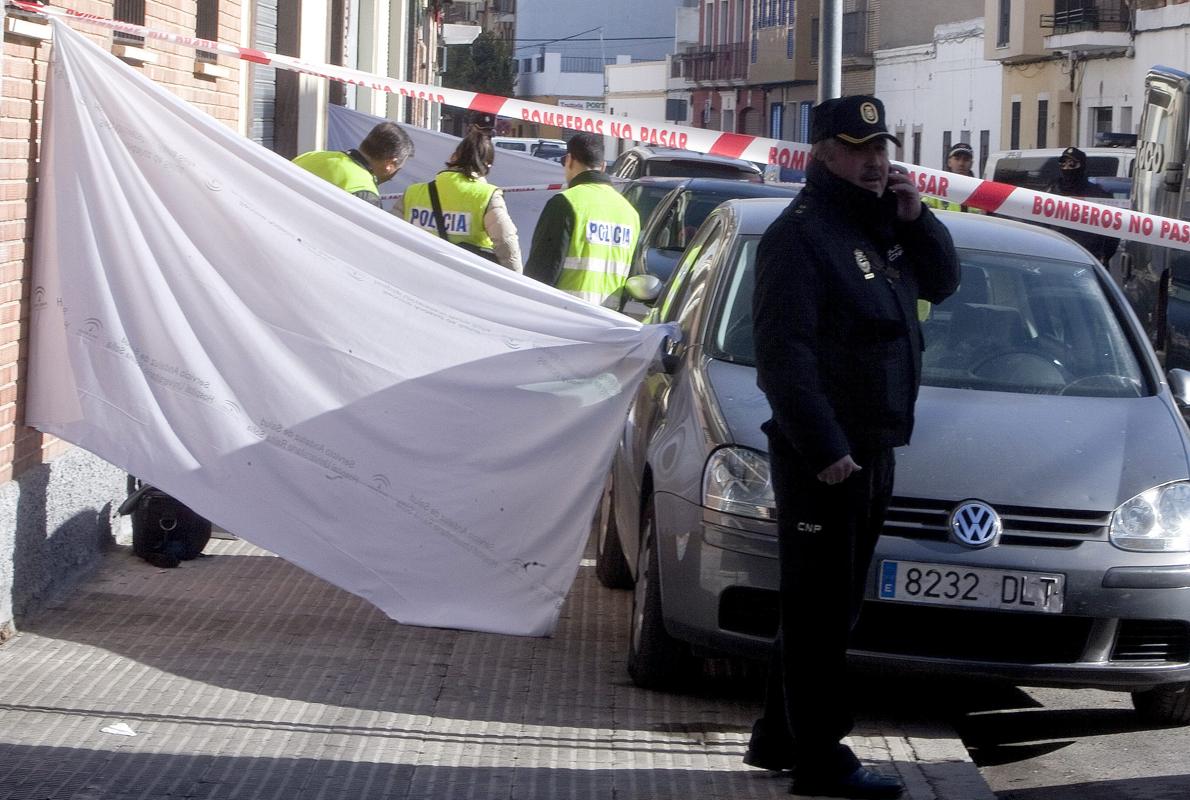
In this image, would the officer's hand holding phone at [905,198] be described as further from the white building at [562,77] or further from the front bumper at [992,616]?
the white building at [562,77]

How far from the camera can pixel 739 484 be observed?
573 centimetres

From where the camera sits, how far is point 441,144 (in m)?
13.8

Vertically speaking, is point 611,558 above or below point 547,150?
below

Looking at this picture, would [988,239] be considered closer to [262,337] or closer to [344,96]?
[262,337]

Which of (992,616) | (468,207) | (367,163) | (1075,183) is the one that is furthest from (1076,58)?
(992,616)

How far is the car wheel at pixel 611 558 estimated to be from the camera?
771 centimetres

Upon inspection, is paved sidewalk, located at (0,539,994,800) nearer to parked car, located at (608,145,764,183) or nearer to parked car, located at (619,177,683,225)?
parked car, located at (619,177,683,225)

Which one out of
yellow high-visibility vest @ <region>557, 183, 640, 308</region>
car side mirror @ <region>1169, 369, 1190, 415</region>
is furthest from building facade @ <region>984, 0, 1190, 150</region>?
car side mirror @ <region>1169, 369, 1190, 415</region>

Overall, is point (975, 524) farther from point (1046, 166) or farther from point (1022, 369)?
point (1046, 166)

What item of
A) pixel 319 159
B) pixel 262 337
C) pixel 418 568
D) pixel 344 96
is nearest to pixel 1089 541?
pixel 418 568

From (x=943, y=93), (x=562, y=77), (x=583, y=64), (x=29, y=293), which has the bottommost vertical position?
(x=29, y=293)

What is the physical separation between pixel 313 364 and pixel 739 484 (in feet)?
5.25

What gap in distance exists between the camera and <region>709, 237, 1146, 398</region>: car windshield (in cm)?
646

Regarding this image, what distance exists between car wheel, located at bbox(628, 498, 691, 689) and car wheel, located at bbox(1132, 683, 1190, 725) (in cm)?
146
